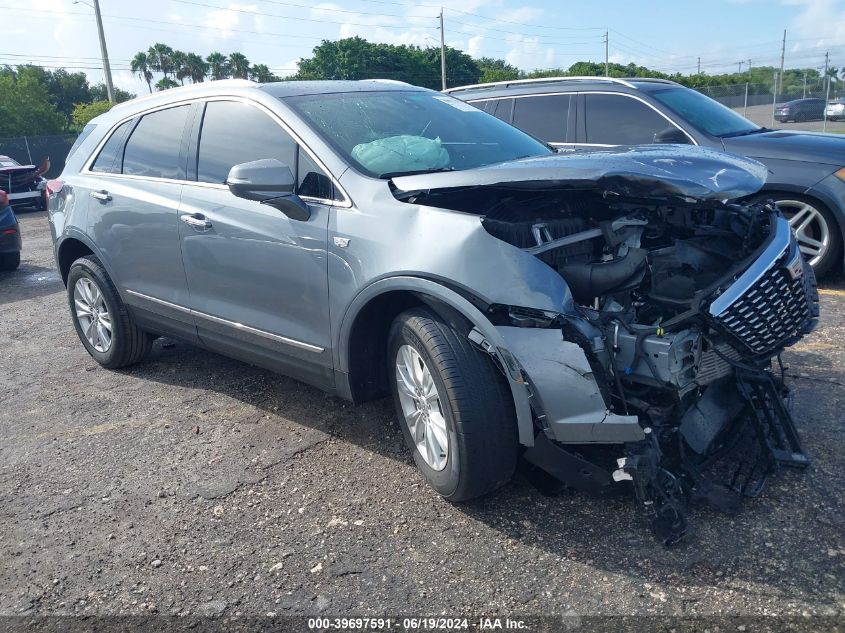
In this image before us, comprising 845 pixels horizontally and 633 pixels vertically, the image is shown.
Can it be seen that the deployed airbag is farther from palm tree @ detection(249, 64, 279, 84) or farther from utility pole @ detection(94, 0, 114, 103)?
palm tree @ detection(249, 64, 279, 84)

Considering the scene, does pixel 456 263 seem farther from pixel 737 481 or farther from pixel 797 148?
pixel 797 148

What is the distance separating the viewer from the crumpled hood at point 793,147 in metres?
6.53

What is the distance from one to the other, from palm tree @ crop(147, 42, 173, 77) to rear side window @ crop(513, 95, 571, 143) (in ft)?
205

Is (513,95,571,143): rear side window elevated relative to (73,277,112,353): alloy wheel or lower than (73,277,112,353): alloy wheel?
elevated

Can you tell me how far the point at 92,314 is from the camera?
220 inches

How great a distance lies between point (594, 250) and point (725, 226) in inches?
28.0

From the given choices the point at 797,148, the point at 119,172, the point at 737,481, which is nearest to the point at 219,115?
the point at 119,172

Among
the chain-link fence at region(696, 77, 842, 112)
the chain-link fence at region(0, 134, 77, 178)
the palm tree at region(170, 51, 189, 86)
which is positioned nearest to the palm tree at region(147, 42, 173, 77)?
the palm tree at region(170, 51, 189, 86)

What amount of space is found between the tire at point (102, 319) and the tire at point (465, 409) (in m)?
2.79

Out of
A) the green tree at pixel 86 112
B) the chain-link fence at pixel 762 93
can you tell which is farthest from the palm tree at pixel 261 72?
the chain-link fence at pixel 762 93

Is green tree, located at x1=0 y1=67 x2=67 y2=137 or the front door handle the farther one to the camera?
green tree, located at x1=0 y1=67 x2=67 y2=137

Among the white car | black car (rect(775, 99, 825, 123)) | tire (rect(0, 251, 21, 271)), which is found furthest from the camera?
black car (rect(775, 99, 825, 123))

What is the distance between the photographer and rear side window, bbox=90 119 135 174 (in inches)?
205

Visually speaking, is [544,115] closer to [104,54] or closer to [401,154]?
[401,154]
